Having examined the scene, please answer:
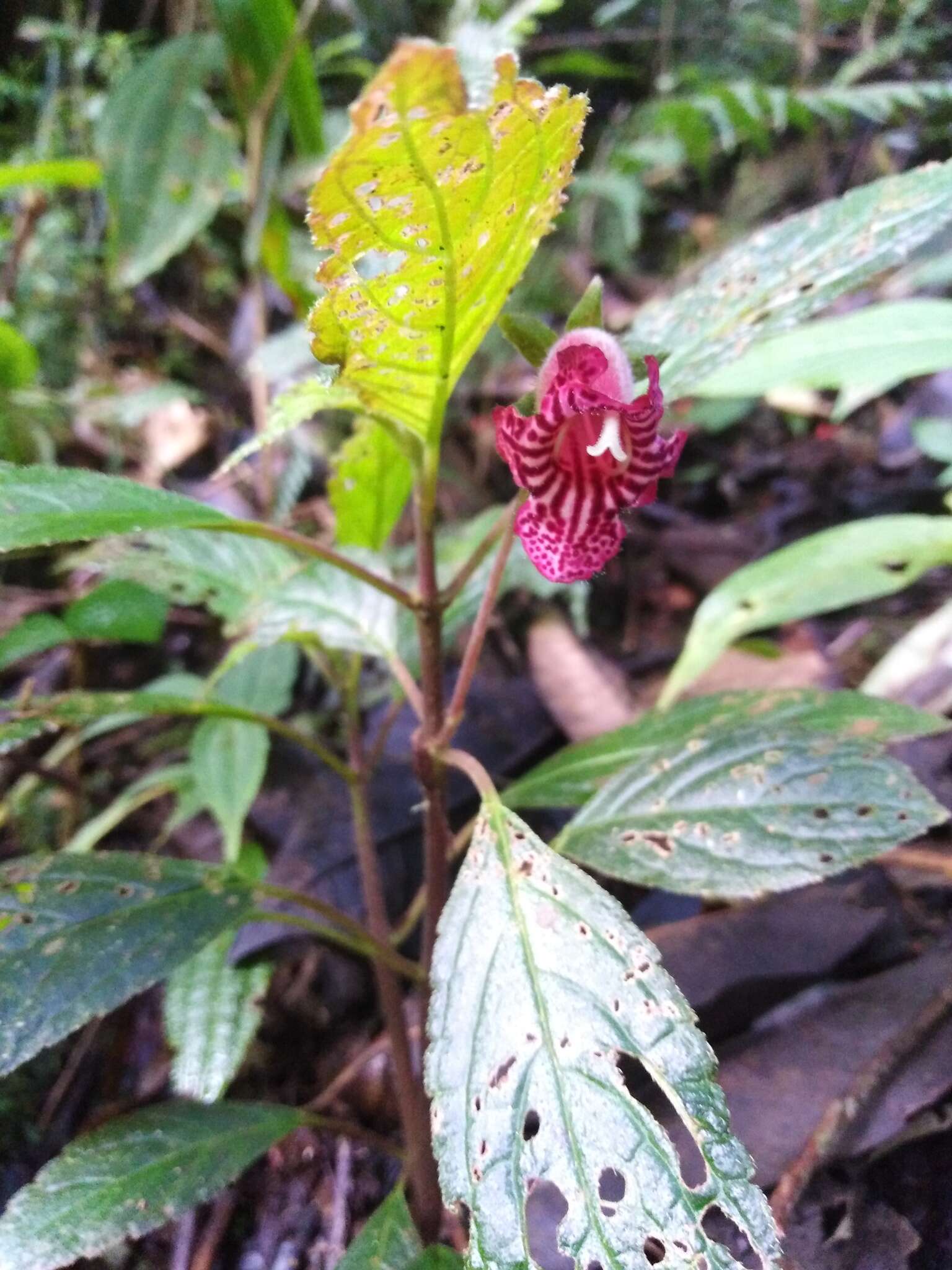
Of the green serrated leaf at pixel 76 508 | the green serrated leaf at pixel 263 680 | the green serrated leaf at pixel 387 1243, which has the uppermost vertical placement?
the green serrated leaf at pixel 76 508

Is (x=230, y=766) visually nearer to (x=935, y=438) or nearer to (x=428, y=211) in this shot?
(x=428, y=211)

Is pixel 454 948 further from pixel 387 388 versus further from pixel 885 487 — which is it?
pixel 885 487

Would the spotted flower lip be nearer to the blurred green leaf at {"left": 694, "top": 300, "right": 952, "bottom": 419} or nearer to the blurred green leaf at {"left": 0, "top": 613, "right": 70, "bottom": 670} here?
the blurred green leaf at {"left": 694, "top": 300, "right": 952, "bottom": 419}

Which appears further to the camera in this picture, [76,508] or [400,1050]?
[400,1050]

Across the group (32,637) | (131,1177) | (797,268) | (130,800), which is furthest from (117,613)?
(797,268)

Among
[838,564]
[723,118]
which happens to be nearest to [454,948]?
[838,564]

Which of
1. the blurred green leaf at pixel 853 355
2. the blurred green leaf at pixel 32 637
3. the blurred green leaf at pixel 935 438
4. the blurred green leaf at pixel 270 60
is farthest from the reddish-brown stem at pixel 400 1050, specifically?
the blurred green leaf at pixel 270 60

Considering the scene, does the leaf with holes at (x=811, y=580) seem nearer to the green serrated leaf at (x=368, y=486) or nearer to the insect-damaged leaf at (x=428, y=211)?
the green serrated leaf at (x=368, y=486)
